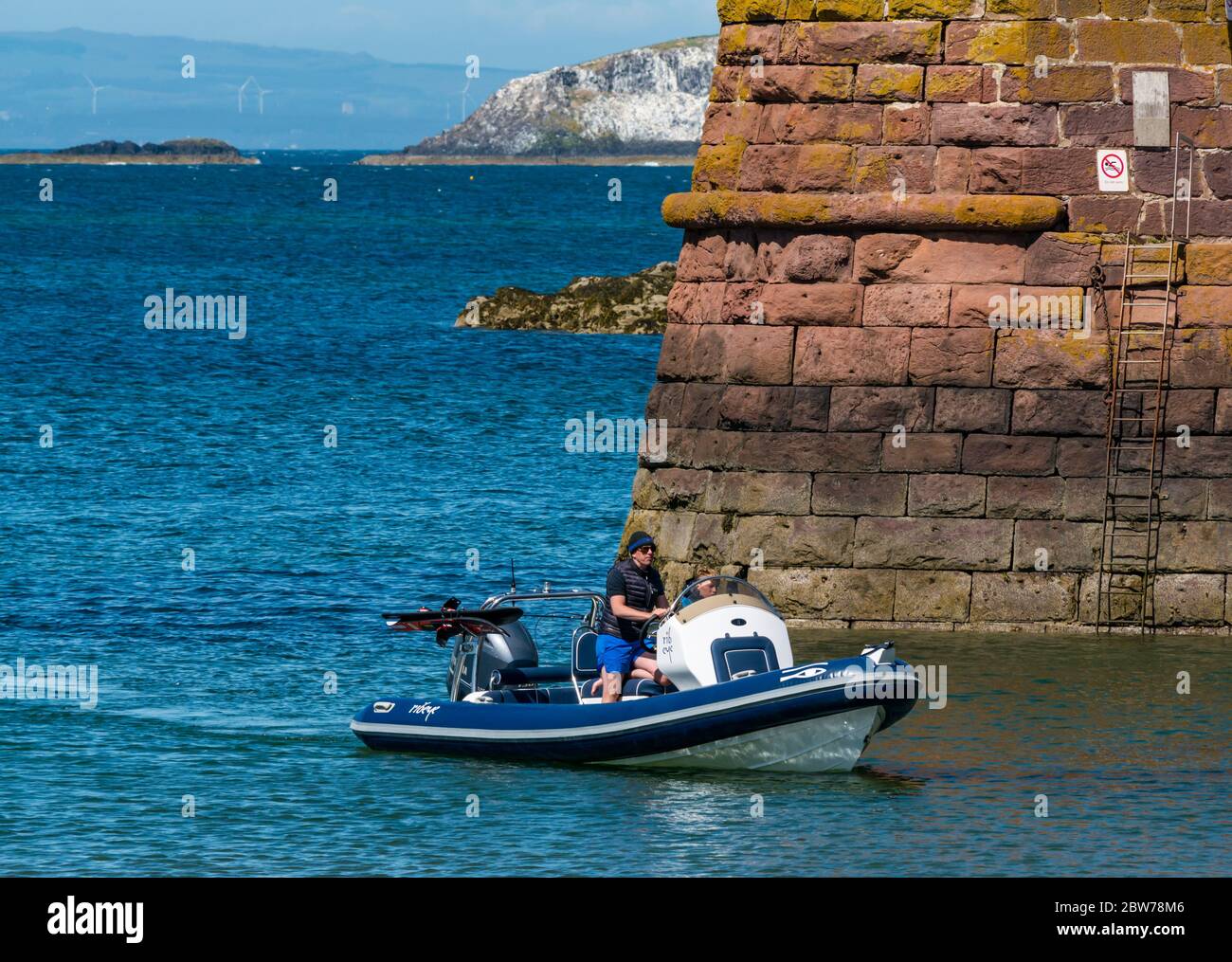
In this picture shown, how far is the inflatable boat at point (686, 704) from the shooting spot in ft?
47.8

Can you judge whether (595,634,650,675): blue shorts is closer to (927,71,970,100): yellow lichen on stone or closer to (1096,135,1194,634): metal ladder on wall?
(1096,135,1194,634): metal ladder on wall

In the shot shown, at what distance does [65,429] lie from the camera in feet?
129

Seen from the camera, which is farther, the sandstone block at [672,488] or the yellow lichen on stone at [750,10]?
the sandstone block at [672,488]

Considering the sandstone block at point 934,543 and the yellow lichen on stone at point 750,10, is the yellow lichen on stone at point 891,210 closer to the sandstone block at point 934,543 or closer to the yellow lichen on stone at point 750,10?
the yellow lichen on stone at point 750,10

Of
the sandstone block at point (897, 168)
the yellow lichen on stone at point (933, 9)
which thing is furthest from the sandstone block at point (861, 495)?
the yellow lichen on stone at point (933, 9)

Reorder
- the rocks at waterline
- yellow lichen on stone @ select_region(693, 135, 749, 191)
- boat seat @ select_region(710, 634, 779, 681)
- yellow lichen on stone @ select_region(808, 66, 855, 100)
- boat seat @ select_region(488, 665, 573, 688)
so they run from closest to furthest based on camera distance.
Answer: boat seat @ select_region(710, 634, 779, 681), boat seat @ select_region(488, 665, 573, 688), yellow lichen on stone @ select_region(808, 66, 855, 100), yellow lichen on stone @ select_region(693, 135, 749, 191), the rocks at waterline

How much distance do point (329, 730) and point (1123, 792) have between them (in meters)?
6.25

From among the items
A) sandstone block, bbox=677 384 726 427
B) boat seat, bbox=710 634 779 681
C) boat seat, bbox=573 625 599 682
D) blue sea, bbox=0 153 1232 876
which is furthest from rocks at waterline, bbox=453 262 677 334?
boat seat, bbox=710 634 779 681

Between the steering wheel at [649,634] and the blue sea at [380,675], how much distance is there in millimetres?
1028

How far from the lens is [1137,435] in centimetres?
1856

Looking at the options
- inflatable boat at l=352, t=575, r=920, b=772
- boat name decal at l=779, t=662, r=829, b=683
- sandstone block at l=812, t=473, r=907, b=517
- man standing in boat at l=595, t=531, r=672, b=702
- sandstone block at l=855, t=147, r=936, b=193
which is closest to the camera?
boat name decal at l=779, t=662, r=829, b=683

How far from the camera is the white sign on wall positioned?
18422 millimetres

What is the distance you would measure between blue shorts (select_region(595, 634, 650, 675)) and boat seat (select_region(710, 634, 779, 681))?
2.85 ft
